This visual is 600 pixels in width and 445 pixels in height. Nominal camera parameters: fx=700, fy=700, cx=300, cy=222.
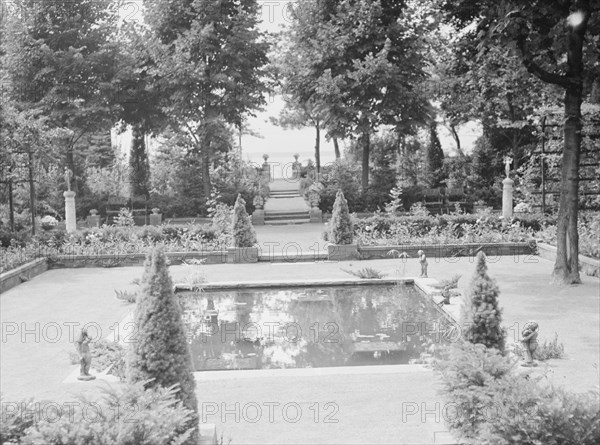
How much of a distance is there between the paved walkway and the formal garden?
0.05 m

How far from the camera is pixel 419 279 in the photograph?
50.8 feet

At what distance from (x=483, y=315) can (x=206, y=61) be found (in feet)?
86.4

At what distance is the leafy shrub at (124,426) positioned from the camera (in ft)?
17.0

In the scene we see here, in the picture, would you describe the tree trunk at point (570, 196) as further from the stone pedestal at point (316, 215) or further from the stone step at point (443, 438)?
the stone pedestal at point (316, 215)

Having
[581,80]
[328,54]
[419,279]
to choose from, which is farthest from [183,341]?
[328,54]

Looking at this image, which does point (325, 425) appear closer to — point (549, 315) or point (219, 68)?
point (549, 315)

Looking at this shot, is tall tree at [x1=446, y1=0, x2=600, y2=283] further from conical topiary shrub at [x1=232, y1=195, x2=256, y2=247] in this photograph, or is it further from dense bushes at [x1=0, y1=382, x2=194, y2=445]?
dense bushes at [x1=0, y1=382, x2=194, y2=445]

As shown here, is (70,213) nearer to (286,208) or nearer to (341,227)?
(341,227)

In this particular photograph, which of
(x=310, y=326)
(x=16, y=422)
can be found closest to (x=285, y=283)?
(x=310, y=326)

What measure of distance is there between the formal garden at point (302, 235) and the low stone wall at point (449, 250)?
6 centimetres

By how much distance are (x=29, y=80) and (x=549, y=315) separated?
2630 centimetres

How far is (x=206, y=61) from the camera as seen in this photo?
31438 mm

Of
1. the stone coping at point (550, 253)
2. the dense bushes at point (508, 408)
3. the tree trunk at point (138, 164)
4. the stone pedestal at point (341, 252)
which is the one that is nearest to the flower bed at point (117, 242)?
the stone pedestal at point (341, 252)

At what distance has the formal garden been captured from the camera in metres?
6.34
